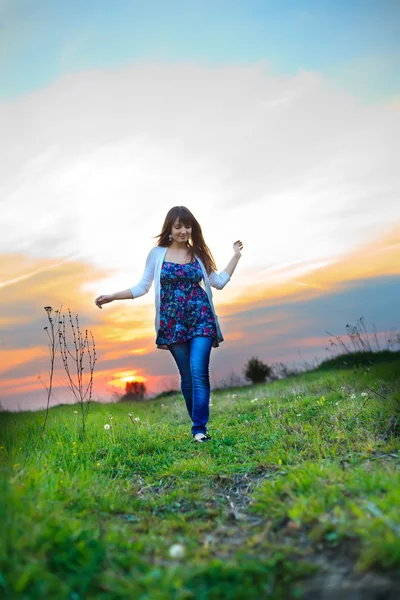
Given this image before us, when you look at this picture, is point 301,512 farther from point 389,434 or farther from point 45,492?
point 389,434

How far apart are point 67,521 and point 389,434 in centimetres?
372

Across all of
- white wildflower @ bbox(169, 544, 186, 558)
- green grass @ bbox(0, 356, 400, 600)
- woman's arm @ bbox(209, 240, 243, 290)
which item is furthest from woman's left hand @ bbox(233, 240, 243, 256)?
white wildflower @ bbox(169, 544, 186, 558)

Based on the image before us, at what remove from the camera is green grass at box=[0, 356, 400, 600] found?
9.32ft

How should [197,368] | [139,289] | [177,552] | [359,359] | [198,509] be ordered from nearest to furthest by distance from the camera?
[177,552] < [198,509] < [197,368] < [139,289] < [359,359]

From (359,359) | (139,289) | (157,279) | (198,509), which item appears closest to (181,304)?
(157,279)

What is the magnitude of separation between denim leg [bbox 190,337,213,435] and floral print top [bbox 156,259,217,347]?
0.47 ft

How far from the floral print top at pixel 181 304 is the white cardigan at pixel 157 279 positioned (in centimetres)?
6

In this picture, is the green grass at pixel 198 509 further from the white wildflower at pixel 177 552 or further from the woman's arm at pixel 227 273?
the woman's arm at pixel 227 273

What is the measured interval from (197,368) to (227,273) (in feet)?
4.79

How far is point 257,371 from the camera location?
18.0m

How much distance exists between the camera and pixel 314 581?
2.82 m

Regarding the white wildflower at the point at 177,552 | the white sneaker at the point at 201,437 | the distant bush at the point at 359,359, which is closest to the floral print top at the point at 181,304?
the white sneaker at the point at 201,437

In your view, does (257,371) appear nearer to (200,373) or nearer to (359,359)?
(359,359)

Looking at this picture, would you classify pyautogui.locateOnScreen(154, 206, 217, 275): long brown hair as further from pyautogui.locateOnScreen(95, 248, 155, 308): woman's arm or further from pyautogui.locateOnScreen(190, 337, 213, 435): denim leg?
pyautogui.locateOnScreen(190, 337, 213, 435): denim leg
